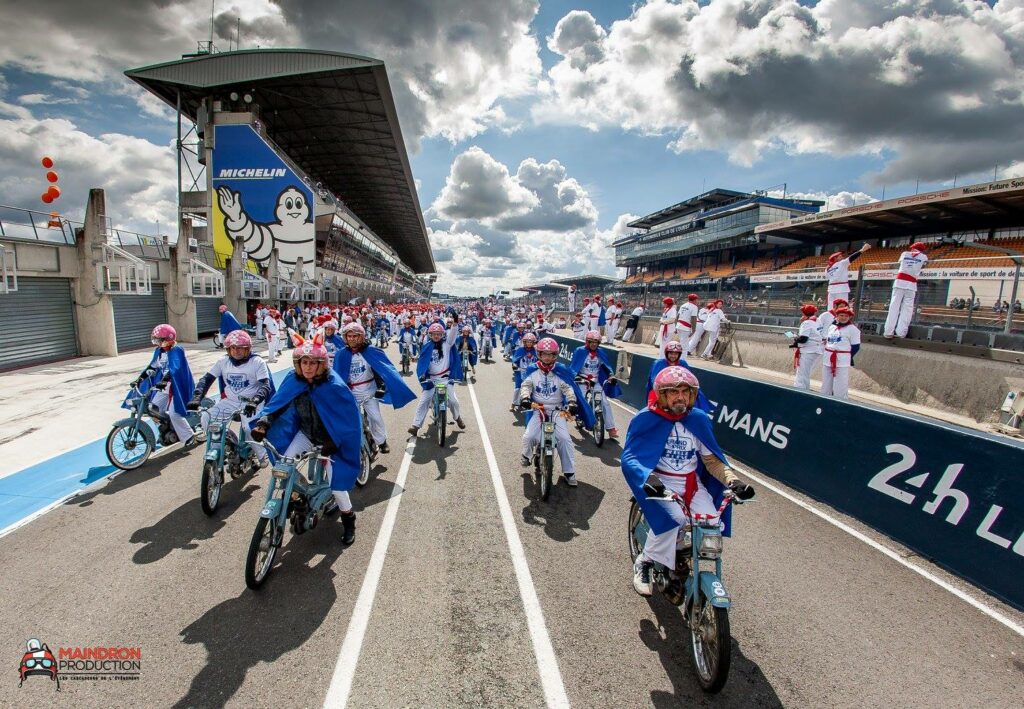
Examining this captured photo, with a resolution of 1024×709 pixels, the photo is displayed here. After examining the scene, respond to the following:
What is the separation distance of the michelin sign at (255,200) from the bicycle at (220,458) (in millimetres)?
34178

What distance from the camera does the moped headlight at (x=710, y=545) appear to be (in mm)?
2922

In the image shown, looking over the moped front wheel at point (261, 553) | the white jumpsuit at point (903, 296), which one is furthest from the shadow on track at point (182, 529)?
the white jumpsuit at point (903, 296)

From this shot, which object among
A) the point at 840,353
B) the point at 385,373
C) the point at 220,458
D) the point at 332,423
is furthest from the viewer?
the point at 840,353

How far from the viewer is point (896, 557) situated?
438 cm

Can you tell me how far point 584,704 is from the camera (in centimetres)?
260

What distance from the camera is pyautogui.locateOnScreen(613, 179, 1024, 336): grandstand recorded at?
10461 millimetres

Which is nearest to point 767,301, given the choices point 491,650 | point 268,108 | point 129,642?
point 491,650

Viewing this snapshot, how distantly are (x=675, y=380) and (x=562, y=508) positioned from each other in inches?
103

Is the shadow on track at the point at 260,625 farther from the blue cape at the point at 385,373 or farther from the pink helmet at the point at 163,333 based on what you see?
the pink helmet at the point at 163,333

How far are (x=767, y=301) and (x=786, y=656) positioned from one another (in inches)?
627

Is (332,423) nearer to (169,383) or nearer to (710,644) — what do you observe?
(710,644)

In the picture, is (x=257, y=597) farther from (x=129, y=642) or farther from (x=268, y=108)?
(x=268, y=108)

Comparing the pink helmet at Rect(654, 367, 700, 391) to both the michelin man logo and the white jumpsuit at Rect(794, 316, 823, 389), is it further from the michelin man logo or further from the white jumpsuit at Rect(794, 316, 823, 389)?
the michelin man logo

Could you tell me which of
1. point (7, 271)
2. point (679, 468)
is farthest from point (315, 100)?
point (679, 468)
